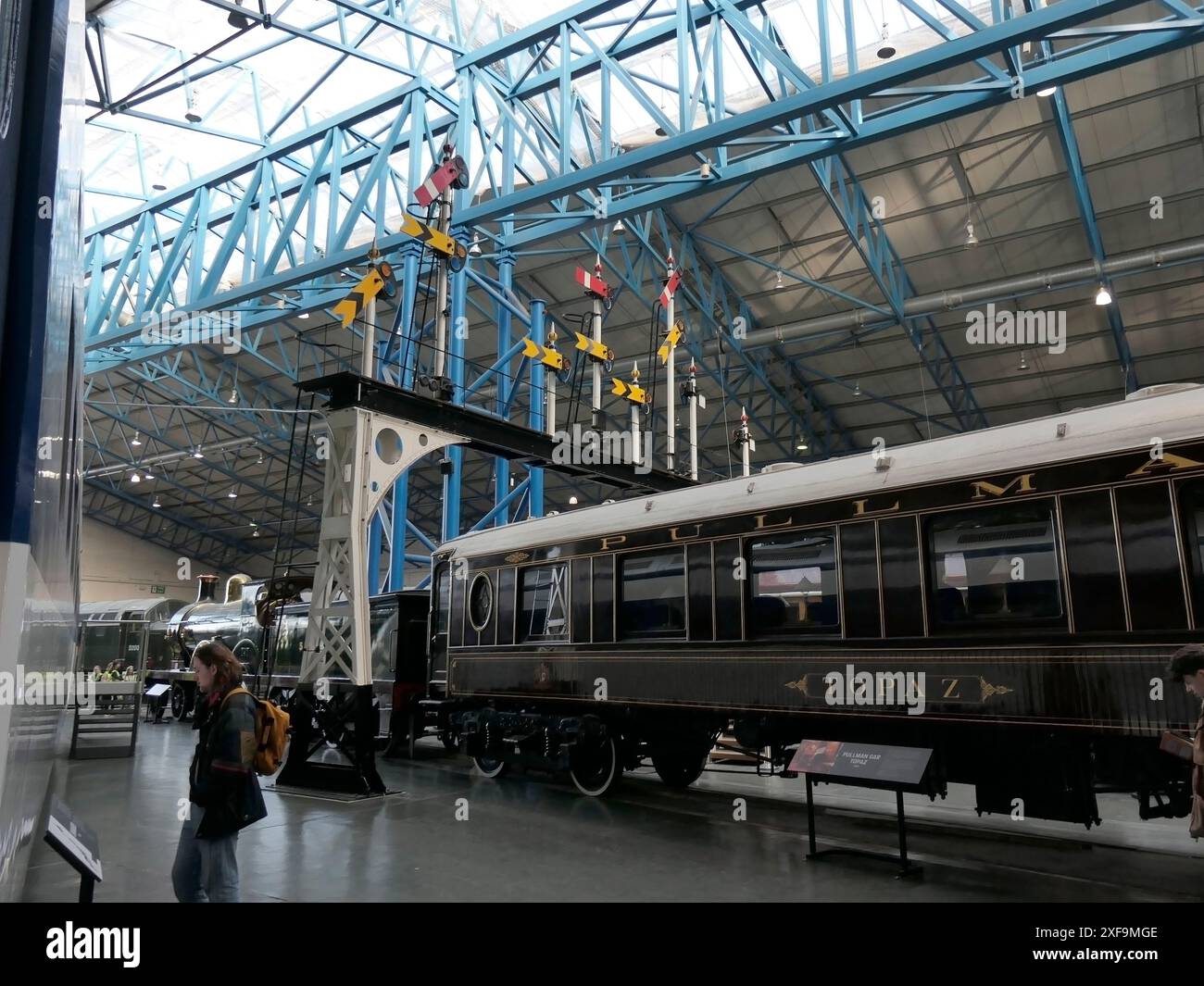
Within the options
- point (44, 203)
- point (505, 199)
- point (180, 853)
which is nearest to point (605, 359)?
point (505, 199)

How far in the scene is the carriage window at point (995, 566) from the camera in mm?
6805

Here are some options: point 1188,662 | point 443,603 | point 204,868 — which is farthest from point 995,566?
point 443,603

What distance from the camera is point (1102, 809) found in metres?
9.71

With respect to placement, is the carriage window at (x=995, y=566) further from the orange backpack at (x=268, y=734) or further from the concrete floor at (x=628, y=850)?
the orange backpack at (x=268, y=734)

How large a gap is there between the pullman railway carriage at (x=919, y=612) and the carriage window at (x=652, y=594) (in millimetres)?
28

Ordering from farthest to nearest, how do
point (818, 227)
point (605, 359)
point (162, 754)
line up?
point (818, 227) < point (162, 754) < point (605, 359)

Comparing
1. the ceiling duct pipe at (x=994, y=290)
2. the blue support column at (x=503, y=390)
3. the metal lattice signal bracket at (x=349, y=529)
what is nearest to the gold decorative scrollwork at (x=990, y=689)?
the metal lattice signal bracket at (x=349, y=529)

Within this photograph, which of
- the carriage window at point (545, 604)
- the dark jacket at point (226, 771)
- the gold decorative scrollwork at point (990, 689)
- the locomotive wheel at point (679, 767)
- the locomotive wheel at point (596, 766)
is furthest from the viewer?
the locomotive wheel at point (679, 767)

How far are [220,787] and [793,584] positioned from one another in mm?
5712

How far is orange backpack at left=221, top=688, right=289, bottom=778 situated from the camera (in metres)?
4.77

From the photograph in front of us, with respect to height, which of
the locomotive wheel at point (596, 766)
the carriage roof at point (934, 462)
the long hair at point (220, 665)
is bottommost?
the locomotive wheel at point (596, 766)

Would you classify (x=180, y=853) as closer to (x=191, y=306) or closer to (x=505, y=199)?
(x=505, y=199)

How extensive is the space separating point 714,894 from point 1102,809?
6057 mm

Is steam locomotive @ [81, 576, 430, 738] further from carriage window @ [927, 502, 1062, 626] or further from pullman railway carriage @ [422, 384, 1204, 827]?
carriage window @ [927, 502, 1062, 626]
